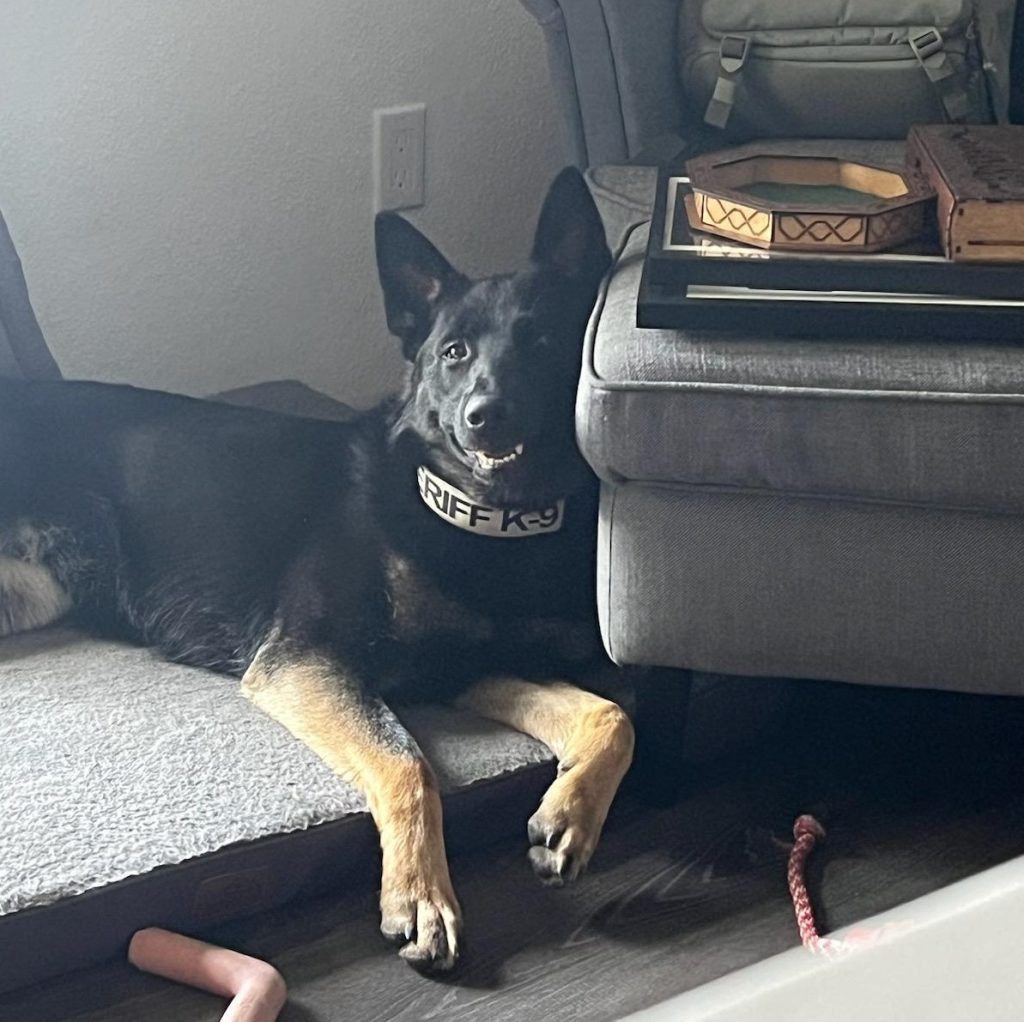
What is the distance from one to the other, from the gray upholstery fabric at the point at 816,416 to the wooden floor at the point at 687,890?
1.40ft

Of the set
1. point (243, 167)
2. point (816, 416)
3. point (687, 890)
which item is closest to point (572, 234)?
point (816, 416)

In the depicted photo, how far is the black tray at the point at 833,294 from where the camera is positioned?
4.24 ft

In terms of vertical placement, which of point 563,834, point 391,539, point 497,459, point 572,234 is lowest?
point 563,834

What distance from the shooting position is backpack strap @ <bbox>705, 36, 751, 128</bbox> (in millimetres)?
1882

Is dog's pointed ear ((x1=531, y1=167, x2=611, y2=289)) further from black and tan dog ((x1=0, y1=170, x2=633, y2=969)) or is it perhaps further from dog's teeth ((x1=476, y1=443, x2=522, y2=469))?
dog's teeth ((x1=476, y1=443, x2=522, y2=469))

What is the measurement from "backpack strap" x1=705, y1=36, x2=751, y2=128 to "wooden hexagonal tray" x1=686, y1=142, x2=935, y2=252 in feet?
1.21

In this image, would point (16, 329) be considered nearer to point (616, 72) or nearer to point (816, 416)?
point (616, 72)

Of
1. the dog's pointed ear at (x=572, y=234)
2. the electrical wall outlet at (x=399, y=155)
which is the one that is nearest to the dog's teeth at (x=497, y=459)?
the dog's pointed ear at (x=572, y=234)

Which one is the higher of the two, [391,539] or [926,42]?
[926,42]

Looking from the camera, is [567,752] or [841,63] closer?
[567,752]

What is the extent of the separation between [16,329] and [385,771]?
32.6 inches

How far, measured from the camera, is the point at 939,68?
186 centimetres

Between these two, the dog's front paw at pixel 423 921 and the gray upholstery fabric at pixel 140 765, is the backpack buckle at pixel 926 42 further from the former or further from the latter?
the dog's front paw at pixel 423 921

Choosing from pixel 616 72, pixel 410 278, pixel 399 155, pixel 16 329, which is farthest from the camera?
pixel 399 155
